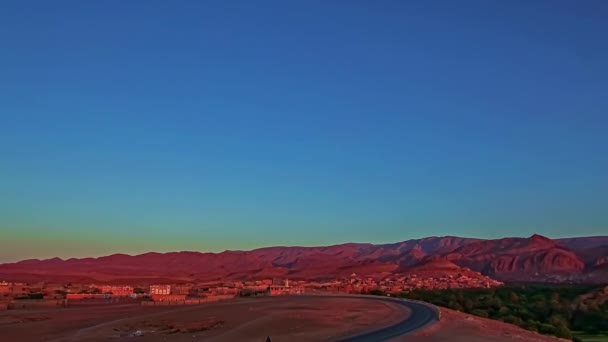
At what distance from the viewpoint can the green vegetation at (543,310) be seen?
59.8 meters

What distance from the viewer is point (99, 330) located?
153 ft

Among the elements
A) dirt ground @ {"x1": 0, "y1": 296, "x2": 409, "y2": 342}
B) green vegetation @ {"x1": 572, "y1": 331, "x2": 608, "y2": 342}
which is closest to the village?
dirt ground @ {"x1": 0, "y1": 296, "x2": 409, "y2": 342}

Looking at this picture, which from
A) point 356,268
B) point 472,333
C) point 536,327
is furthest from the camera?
point 356,268

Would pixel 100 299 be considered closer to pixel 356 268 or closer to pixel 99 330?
pixel 99 330

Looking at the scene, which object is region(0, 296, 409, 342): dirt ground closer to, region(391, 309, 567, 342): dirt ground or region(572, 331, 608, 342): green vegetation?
region(391, 309, 567, 342): dirt ground

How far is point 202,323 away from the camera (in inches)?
2035

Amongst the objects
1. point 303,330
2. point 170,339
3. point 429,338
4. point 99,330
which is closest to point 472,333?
point 429,338

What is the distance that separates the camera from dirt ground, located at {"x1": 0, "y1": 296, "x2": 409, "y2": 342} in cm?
4259

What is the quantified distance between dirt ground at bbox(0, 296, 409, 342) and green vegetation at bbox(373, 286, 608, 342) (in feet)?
40.5

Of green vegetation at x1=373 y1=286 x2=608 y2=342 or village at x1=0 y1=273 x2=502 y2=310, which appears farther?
village at x1=0 y1=273 x2=502 y2=310

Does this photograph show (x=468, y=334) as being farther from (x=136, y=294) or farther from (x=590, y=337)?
(x=136, y=294)

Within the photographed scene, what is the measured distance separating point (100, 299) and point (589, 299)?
64.4m

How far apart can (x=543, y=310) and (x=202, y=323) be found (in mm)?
43733

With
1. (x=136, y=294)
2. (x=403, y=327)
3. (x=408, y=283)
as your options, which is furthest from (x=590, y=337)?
(x=408, y=283)
